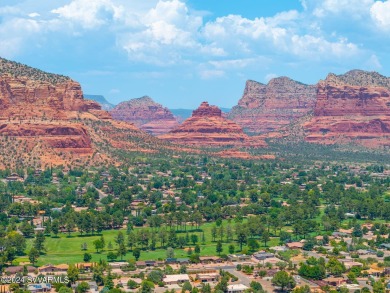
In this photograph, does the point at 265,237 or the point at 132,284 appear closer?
the point at 132,284

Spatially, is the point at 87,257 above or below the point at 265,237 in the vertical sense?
below

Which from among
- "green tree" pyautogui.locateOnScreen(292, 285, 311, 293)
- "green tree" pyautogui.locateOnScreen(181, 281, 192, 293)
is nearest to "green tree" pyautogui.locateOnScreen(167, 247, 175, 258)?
"green tree" pyautogui.locateOnScreen(181, 281, 192, 293)

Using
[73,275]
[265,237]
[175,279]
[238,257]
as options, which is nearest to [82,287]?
[73,275]

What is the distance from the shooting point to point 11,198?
18225cm

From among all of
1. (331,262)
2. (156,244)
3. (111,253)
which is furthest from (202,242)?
(331,262)

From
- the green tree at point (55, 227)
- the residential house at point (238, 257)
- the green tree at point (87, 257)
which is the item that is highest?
the green tree at point (55, 227)

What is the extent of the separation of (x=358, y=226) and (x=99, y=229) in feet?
168

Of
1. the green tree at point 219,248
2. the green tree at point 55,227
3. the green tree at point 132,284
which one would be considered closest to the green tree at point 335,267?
the green tree at point 219,248

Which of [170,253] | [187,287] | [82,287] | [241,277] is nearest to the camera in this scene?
[82,287]

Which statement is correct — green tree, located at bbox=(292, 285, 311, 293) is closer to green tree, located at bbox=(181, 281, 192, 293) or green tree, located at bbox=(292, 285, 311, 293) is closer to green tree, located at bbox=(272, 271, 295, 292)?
green tree, located at bbox=(272, 271, 295, 292)

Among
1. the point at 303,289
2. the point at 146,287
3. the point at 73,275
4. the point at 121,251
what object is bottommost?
the point at 303,289

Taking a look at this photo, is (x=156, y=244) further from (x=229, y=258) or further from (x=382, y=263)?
(x=382, y=263)

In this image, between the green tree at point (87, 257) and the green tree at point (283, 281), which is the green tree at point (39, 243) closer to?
the green tree at point (87, 257)

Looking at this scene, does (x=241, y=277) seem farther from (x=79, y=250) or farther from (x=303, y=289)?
(x=79, y=250)
